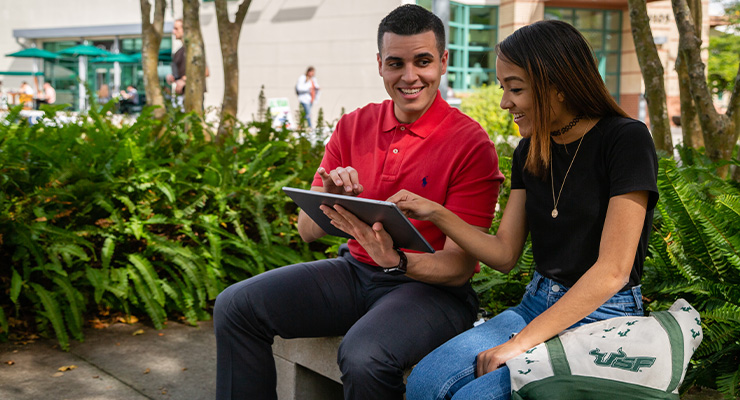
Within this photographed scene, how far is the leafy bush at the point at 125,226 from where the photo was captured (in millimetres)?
4578

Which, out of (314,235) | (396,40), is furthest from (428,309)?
(396,40)

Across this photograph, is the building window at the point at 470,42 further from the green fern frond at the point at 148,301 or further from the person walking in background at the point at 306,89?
the green fern frond at the point at 148,301

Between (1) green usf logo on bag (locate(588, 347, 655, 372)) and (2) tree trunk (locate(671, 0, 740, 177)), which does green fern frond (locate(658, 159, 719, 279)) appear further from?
(2) tree trunk (locate(671, 0, 740, 177))

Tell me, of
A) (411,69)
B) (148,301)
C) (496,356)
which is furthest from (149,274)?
Result: (496,356)

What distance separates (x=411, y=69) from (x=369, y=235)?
0.84m

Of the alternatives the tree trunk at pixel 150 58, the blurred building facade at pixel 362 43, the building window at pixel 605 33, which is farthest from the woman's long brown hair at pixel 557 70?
the building window at pixel 605 33

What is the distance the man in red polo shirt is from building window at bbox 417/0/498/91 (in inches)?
881

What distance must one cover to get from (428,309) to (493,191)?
0.57 meters

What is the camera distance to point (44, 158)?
5.08 m

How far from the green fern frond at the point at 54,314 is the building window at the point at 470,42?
2166 centimetres

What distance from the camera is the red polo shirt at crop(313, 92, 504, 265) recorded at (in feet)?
9.77

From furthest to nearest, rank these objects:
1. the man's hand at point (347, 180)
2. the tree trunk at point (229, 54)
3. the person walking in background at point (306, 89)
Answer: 1. the person walking in background at point (306, 89)
2. the tree trunk at point (229, 54)
3. the man's hand at point (347, 180)

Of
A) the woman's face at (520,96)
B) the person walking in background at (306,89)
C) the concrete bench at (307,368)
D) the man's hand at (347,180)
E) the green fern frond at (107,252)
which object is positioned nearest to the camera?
the woman's face at (520,96)

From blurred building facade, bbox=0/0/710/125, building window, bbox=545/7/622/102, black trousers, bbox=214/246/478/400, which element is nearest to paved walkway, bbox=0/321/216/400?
black trousers, bbox=214/246/478/400
